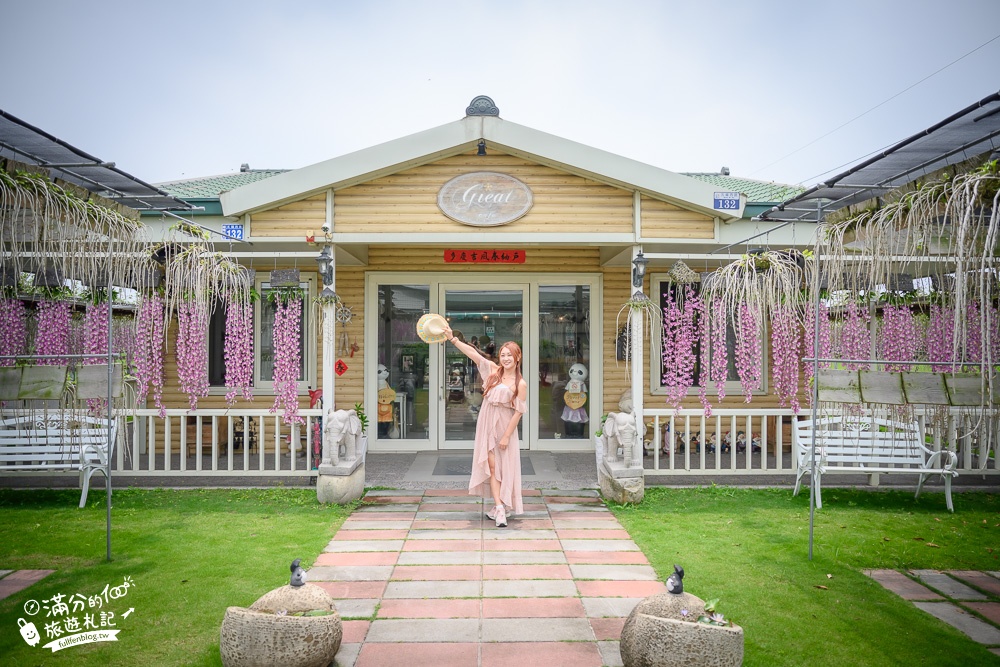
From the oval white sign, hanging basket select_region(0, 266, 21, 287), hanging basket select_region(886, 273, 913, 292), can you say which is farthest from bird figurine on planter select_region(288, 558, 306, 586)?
hanging basket select_region(886, 273, 913, 292)

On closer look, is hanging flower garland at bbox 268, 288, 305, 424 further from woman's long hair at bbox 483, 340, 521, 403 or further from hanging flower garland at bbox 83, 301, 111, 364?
woman's long hair at bbox 483, 340, 521, 403

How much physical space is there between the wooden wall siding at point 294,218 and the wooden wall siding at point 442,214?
0.16 m

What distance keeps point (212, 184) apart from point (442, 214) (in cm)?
568

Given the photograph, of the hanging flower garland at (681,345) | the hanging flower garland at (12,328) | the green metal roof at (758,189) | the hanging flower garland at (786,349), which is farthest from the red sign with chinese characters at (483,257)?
the hanging flower garland at (12,328)

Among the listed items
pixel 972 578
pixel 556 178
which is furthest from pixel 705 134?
pixel 972 578

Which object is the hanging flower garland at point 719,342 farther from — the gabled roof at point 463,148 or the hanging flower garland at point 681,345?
the gabled roof at point 463,148

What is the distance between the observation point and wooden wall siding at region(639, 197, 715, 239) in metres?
5.74

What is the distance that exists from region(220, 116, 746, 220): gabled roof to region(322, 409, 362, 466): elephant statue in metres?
2.12

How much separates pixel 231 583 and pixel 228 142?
11.1 metres

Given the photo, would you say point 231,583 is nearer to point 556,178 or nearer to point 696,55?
point 556,178

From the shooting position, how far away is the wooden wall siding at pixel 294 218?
5.68m

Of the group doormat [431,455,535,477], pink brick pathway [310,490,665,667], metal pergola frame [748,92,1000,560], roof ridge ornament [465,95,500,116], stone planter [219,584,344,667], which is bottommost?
pink brick pathway [310,490,665,667]

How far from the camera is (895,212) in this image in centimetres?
321

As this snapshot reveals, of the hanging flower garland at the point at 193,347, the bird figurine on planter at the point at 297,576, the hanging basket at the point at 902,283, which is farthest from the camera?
the hanging flower garland at the point at 193,347
